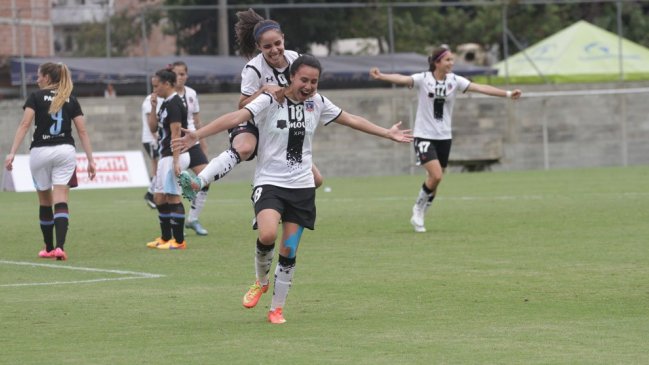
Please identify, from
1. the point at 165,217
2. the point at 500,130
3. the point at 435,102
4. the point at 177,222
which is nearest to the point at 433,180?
the point at 435,102

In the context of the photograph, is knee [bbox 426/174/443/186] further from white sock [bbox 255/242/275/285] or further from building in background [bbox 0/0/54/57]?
building in background [bbox 0/0/54/57]

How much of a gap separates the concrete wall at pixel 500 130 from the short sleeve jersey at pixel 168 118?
19.5 metres

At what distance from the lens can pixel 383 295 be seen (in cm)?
1120

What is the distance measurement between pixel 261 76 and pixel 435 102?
695cm

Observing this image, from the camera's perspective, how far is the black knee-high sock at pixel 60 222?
49.0ft

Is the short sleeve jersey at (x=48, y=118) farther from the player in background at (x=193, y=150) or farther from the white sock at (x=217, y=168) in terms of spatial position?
the white sock at (x=217, y=168)

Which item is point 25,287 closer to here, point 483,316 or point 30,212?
point 483,316

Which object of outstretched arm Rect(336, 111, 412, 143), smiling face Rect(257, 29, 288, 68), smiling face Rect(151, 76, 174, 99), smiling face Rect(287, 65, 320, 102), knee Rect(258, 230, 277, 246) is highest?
smiling face Rect(257, 29, 288, 68)

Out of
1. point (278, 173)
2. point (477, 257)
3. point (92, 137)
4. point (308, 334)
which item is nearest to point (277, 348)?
point (308, 334)

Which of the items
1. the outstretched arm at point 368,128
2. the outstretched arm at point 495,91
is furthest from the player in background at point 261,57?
the outstretched arm at point 495,91

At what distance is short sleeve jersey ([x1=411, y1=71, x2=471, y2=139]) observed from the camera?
17.8 metres

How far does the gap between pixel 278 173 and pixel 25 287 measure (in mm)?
3578

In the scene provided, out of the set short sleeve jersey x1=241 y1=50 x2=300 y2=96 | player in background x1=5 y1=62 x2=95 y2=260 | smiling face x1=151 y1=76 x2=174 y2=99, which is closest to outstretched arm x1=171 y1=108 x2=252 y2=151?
short sleeve jersey x1=241 y1=50 x2=300 y2=96

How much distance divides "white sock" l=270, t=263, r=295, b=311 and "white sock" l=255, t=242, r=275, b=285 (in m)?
0.24
